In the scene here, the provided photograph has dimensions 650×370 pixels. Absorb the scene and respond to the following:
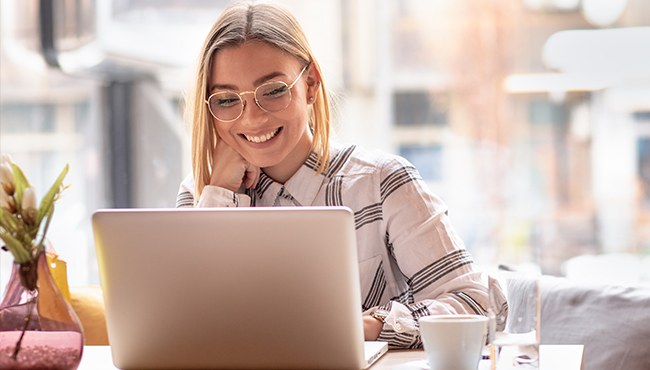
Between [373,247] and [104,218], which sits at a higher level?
[104,218]

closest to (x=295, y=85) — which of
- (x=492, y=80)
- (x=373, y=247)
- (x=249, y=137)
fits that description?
(x=249, y=137)

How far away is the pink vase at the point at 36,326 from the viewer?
1444 mm

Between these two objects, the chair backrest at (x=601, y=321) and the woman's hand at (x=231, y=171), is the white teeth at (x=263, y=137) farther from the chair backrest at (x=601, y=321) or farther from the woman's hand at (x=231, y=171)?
the chair backrest at (x=601, y=321)

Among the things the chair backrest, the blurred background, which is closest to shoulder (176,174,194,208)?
the chair backrest

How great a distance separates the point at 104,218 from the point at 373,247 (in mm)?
642

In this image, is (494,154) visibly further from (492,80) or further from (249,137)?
(249,137)

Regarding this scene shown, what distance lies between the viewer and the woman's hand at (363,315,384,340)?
169 centimetres

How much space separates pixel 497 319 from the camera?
1.49 m

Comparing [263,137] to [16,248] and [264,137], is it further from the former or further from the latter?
[16,248]

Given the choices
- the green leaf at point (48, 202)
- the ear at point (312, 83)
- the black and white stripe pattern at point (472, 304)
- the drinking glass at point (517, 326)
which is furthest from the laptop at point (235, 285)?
the ear at point (312, 83)

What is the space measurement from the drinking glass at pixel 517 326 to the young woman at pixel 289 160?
0.34 metres

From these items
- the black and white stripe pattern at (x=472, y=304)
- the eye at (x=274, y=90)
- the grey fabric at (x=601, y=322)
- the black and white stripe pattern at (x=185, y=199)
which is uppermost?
the eye at (x=274, y=90)

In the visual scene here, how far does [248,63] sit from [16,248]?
2.19ft

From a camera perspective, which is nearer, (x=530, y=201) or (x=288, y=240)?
(x=288, y=240)
